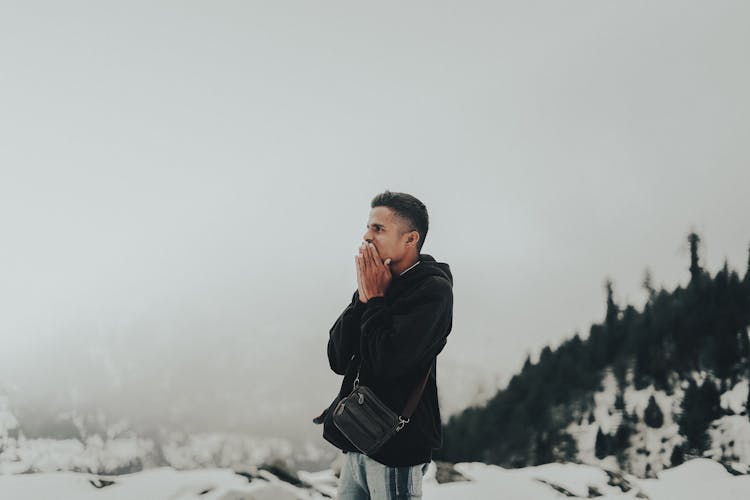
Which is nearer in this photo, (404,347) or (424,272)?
(404,347)

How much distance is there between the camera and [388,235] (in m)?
1.09

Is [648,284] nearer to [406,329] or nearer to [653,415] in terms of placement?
[653,415]

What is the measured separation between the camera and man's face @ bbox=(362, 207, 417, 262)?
109cm

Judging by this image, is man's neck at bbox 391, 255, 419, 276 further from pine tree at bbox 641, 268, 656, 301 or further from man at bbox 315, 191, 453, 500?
pine tree at bbox 641, 268, 656, 301

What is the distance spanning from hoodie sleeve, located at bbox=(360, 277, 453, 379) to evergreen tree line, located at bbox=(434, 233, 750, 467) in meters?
2.50

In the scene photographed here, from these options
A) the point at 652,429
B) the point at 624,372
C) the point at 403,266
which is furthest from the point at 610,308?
the point at 403,266

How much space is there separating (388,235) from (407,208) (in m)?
0.06

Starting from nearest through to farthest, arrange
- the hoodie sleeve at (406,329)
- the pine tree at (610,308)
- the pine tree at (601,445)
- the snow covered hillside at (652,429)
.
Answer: the hoodie sleeve at (406,329) < the snow covered hillside at (652,429) < the pine tree at (601,445) < the pine tree at (610,308)

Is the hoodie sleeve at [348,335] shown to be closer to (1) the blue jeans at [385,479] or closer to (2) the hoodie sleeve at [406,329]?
(2) the hoodie sleeve at [406,329]

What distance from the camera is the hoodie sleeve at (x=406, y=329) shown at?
96 centimetres

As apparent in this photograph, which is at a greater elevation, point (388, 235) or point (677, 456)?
point (388, 235)

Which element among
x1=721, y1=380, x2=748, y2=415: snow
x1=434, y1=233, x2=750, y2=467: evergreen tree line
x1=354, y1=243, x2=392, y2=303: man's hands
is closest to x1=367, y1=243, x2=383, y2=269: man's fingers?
x1=354, y1=243, x2=392, y2=303: man's hands

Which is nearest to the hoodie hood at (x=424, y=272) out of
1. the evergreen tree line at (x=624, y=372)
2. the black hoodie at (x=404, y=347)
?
the black hoodie at (x=404, y=347)

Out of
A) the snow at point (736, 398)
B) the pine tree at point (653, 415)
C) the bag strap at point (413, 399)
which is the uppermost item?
the bag strap at point (413, 399)
